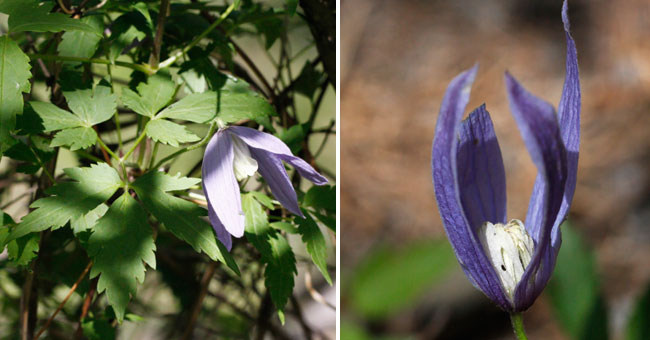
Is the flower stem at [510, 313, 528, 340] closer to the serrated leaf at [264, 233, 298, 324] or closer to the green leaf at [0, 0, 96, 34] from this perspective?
the serrated leaf at [264, 233, 298, 324]

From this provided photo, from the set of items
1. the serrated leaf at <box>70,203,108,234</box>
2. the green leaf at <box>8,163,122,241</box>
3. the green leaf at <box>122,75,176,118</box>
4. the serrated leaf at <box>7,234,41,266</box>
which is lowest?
the serrated leaf at <box>7,234,41,266</box>

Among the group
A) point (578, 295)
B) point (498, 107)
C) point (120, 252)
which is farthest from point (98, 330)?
point (498, 107)

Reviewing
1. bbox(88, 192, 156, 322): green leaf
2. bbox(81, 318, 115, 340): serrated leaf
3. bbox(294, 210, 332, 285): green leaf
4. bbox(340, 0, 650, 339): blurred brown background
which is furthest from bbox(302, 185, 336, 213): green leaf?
bbox(340, 0, 650, 339): blurred brown background

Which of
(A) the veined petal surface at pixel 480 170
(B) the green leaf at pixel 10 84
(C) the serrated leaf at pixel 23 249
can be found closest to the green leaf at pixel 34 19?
(B) the green leaf at pixel 10 84

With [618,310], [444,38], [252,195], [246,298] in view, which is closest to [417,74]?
[444,38]

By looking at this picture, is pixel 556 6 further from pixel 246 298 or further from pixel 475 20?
pixel 246 298

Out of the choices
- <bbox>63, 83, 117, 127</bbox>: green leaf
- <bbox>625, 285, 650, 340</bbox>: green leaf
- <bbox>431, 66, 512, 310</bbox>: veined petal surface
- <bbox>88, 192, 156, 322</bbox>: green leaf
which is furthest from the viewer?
<bbox>625, 285, 650, 340</bbox>: green leaf

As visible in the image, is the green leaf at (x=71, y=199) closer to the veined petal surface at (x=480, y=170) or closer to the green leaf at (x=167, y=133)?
the green leaf at (x=167, y=133)

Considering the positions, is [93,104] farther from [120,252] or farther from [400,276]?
[400,276]

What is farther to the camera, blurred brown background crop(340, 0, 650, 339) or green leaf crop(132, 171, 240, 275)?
blurred brown background crop(340, 0, 650, 339)
